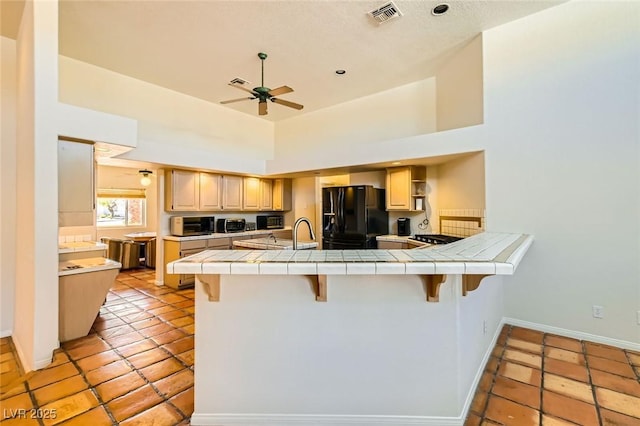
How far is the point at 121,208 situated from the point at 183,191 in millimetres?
3884

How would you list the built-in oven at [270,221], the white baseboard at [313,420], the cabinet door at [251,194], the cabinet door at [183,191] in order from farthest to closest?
1. the built-in oven at [270,221]
2. the cabinet door at [251,194]
3. the cabinet door at [183,191]
4. the white baseboard at [313,420]

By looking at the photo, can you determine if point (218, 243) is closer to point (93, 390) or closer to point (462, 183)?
point (93, 390)

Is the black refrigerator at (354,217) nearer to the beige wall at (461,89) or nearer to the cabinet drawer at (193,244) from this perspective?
the beige wall at (461,89)

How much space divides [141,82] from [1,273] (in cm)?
329

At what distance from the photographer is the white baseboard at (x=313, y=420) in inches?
68.7

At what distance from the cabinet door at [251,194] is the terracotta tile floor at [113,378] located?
299 centimetres

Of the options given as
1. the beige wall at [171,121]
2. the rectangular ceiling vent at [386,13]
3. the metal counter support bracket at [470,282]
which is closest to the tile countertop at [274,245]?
the beige wall at [171,121]

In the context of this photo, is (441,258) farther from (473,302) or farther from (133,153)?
(133,153)

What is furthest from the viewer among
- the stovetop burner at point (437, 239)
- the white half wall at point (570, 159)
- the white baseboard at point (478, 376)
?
the stovetop burner at point (437, 239)

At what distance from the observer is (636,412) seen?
1921 millimetres

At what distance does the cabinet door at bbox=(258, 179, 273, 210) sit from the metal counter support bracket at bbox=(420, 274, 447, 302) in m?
5.14

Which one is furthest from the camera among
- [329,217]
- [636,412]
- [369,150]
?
[329,217]

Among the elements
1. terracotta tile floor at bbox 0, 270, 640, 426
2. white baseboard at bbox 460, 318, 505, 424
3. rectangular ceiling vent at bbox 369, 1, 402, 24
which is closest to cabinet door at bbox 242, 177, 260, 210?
terracotta tile floor at bbox 0, 270, 640, 426

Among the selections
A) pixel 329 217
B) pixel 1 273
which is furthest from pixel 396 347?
pixel 1 273
